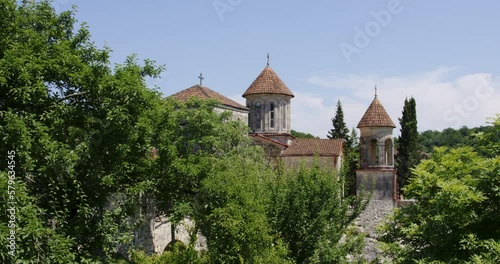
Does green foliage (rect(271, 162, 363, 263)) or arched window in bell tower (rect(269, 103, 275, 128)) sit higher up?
arched window in bell tower (rect(269, 103, 275, 128))

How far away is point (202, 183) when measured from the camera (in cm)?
1148

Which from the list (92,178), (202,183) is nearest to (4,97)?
(92,178)

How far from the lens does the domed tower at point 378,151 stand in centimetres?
2584

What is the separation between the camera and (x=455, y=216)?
7.68 meters

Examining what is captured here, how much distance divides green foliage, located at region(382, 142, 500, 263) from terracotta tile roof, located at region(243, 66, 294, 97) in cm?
1976

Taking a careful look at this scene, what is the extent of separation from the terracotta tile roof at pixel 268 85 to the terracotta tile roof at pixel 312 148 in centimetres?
316

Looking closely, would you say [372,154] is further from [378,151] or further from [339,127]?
[339,127]

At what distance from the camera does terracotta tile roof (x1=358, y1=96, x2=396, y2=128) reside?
25984mm

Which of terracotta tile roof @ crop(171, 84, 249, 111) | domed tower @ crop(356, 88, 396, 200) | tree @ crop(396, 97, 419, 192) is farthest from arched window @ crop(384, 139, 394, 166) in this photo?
tree @ crop(396, 97, 419, 192)

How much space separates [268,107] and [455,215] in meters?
21.1

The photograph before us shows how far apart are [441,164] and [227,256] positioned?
4363 mm

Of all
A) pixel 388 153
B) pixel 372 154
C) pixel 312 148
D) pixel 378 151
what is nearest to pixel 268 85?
pixel 312 148

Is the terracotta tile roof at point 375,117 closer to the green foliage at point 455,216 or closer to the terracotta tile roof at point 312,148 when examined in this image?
the terracotta tile roof at point 312,148

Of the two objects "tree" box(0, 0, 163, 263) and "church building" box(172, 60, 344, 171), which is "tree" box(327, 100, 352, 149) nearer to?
"church building" box(172, 60, 344, 171)
